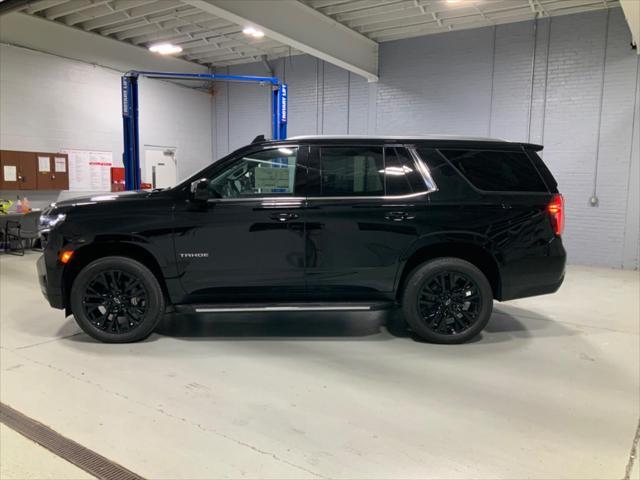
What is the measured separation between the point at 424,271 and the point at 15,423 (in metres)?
2.95

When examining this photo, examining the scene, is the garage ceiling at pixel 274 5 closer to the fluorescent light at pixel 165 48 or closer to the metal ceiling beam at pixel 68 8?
the metal ceiling beam at pixel 68 8

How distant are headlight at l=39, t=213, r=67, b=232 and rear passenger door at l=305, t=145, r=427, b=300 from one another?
1.96 meters

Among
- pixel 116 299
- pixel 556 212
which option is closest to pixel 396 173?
pixel 556 212

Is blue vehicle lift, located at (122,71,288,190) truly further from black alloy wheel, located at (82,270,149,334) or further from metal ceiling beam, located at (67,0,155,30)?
black alloy wheel, located at (82,270,149,334)

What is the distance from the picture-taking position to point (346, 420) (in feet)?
9.07

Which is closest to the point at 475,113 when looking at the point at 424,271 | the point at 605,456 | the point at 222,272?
the point at 424,271

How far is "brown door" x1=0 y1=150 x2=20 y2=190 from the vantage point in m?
8.84

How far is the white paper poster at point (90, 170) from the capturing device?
10.1 meters

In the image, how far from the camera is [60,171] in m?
9.77

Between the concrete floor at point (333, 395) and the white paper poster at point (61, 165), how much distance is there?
5.76 meters

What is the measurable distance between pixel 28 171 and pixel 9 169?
0.35 metres

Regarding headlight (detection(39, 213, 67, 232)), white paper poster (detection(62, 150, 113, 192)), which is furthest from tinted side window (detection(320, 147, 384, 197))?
white paper poster (detection(62, 150, 113, 192))

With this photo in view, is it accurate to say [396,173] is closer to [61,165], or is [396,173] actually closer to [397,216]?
[397,216]

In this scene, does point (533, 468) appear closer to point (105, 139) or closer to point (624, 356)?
point (624, 356)
